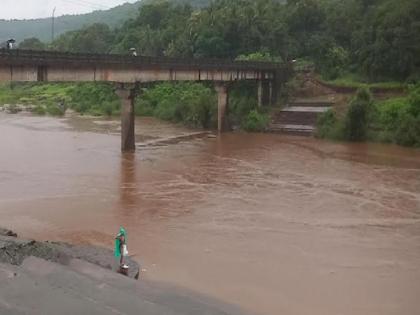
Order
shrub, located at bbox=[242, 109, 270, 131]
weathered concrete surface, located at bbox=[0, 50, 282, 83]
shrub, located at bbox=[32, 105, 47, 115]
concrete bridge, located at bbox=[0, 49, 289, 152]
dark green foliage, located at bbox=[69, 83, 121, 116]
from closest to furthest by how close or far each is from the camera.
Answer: weathered concrete surface, located at bbox=[0, 50, 282, 83] < concrete bridge, located at bbox=[0, 49, 289, 152] < shrub, located at bbox=[242, 109, 270, 131] < dark green foliage, located at bbox=[69, 83, 121, 116] < shrub, located at bbox=[32, 105, 47, 115]

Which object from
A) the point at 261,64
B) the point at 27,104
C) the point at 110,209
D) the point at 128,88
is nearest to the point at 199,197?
the point at 110,209

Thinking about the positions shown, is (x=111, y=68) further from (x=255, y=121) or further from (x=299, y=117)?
(x=299, y=117)

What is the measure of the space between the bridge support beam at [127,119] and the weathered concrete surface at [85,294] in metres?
25.1

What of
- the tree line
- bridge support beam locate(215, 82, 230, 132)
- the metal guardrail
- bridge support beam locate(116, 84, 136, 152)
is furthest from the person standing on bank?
the tree line

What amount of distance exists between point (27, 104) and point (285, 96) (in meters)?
39.8

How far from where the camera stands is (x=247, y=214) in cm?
2409

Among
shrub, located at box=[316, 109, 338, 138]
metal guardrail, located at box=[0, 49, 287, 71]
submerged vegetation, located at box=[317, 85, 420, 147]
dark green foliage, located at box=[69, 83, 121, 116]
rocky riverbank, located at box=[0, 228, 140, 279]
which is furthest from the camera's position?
dark green foliage, located at box=[69, 83, 121, 116]

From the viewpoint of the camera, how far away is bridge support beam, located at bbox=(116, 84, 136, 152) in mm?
40156

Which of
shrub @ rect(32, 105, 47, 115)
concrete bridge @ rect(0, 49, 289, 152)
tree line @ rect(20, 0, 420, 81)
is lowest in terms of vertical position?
shrub @ rect(32, 105, 47, 115)

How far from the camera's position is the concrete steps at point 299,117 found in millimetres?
51438

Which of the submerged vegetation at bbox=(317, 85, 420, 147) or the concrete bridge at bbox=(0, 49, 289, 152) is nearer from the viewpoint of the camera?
the concrete bridge at bbox=(0, 49, 289, 152)

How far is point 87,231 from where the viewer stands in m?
21.1

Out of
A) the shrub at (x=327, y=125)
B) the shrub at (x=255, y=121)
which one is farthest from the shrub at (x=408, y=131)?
the shrub at (x=255, y=121)

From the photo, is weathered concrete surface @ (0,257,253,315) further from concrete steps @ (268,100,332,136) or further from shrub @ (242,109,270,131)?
shrub @ (242,109,270,131)
